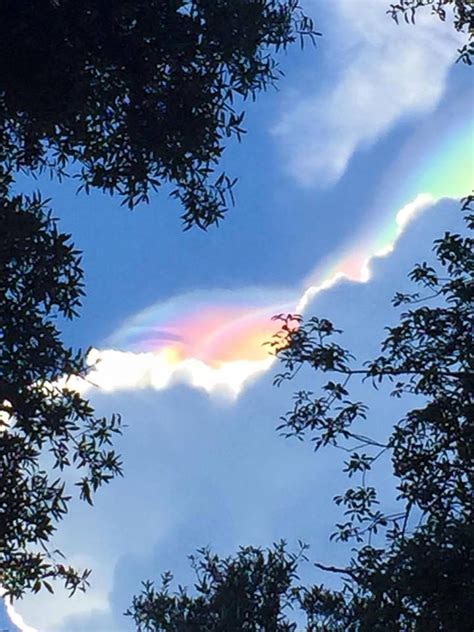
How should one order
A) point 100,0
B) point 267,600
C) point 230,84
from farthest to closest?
point 267,600 < point 230,84 < point 100,0

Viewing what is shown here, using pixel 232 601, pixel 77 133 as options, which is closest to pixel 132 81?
pixel 77 133

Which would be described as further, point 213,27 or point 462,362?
point 462,362

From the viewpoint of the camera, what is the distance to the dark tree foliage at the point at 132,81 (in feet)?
→ 30.5

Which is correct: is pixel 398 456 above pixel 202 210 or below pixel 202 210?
below

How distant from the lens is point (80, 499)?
8.58m

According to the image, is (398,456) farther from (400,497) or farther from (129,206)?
(129,206)

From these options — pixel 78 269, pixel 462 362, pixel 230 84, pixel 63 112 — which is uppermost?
pixel 230 84

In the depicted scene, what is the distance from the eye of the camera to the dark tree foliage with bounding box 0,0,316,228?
366 inches

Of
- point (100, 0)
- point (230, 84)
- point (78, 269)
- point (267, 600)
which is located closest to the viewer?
point (78, 269)

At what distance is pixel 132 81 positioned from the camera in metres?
9.98

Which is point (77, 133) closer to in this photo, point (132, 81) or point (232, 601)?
point (132, 81)

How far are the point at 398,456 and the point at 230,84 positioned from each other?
17.8 feet

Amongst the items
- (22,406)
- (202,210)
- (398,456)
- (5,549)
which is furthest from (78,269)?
(398,456)

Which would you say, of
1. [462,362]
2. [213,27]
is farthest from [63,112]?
[462,362]
